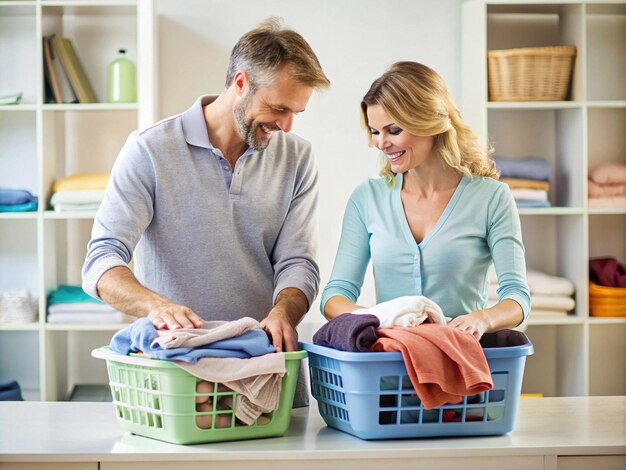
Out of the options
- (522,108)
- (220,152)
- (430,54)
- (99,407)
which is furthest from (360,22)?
(99,407)

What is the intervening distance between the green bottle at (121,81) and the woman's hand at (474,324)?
239 cm

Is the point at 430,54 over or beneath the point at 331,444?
over

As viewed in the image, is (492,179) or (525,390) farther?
(525,390)

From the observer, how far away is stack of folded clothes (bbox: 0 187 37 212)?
3.51 m

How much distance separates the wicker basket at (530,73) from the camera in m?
3.48

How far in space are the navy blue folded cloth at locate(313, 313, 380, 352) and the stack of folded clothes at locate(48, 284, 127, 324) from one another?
220cm

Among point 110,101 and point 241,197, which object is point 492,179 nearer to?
point 241,197

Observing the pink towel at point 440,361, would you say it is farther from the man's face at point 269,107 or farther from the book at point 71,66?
the book at point 71,66

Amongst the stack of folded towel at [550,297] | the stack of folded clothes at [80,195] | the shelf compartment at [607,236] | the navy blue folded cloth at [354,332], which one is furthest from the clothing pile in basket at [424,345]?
the shelf compartment at [607,236]

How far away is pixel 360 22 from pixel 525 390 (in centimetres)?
181

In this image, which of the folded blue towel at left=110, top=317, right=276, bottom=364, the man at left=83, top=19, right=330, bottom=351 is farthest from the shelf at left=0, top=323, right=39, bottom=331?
the folded blue towel at left=110, top=317, right=276, bottom=364

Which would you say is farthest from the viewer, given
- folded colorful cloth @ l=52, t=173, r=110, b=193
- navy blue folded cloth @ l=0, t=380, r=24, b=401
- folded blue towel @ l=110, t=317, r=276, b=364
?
folded colorful cloth @ l=52, t=173, r=110, b=193

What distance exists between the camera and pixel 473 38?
3.57 meters

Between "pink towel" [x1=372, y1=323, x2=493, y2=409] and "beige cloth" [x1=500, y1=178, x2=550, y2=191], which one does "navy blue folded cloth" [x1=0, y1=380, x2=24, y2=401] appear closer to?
"beige cloth" [x1=500, y1=178, x2=550, y2=191]
